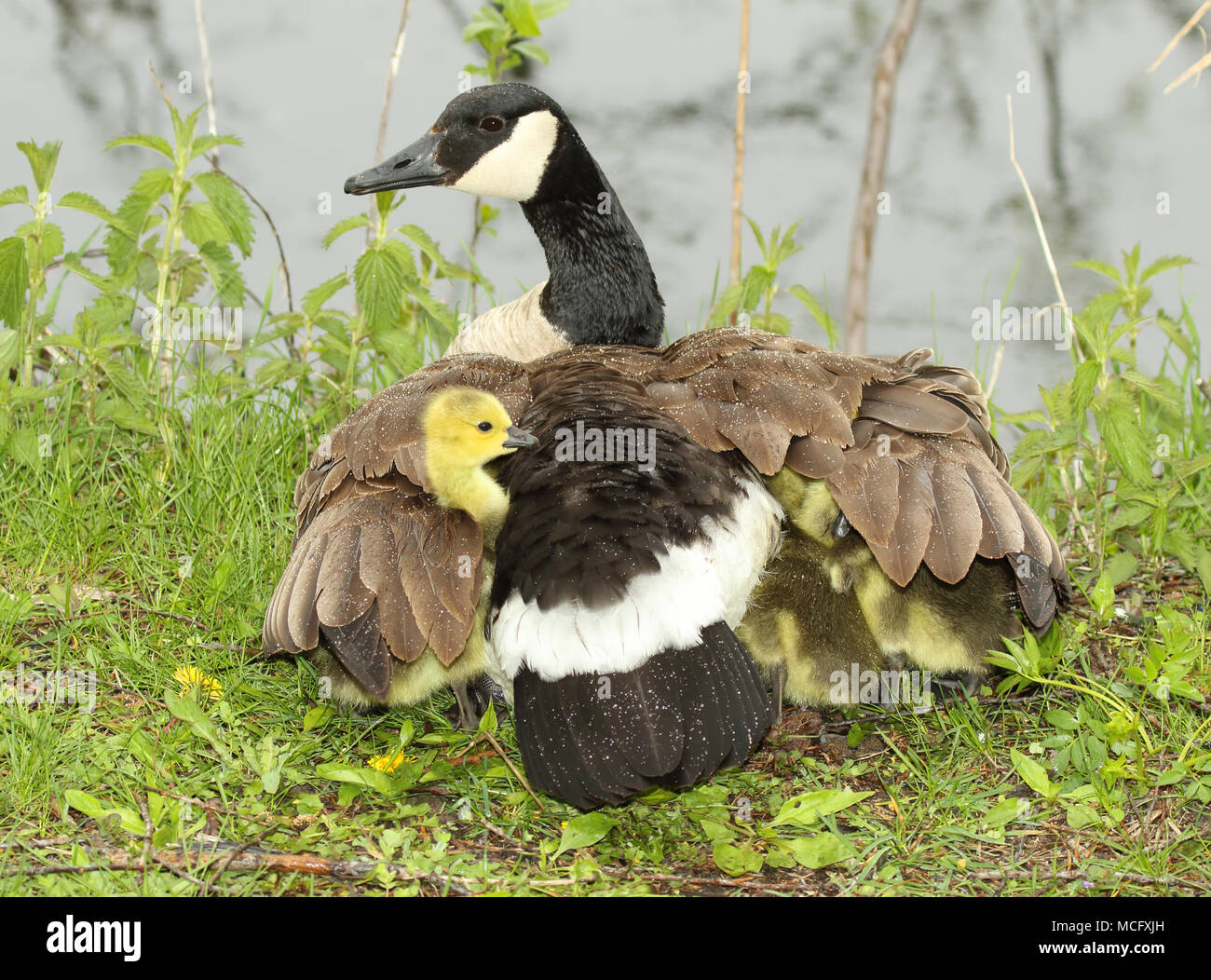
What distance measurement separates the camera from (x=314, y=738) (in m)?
3.32

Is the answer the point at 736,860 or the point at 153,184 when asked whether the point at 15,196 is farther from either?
the point at 736,860

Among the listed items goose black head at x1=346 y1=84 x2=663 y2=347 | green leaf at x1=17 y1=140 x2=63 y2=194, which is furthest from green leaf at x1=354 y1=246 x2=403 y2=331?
green leaf at x1=17 y1=140 x2=63 y2=194

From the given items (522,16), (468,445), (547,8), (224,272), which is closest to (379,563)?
(468,445)

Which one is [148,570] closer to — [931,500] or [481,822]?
[481,822]

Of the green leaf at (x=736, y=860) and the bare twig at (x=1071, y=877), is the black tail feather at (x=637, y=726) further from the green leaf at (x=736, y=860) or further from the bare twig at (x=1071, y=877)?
the bare twig at (x=1071, y=877)

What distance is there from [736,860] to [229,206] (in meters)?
2.80

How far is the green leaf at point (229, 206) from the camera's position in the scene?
4.23m

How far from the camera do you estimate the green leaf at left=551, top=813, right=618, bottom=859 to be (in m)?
2.82

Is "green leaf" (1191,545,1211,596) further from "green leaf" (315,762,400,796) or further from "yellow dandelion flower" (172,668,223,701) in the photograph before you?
"yellow dandelion flower" (172,668,223,701)

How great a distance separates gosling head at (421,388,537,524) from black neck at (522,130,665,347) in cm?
146

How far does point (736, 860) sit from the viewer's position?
9.16 feet

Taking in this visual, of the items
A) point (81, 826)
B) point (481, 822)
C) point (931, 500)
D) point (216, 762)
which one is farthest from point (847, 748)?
point (81, 826)

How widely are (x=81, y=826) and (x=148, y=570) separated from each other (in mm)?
1188

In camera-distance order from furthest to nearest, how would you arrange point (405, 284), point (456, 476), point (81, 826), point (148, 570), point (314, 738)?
point (405, 284) → point (148, 570) → point (314, 738) → point (456, 476) → point (81, 826)
